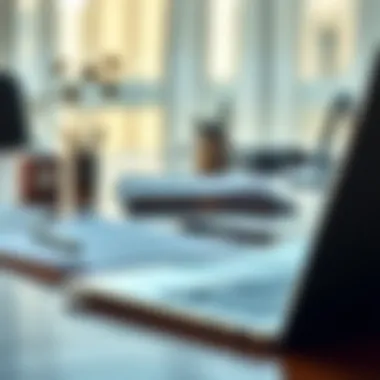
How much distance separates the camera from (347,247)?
2.68ft

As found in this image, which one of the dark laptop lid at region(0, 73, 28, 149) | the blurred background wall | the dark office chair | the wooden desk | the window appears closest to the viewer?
the wooden desk

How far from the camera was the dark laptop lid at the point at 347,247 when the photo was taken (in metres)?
0.80

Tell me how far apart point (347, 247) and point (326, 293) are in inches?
1.4

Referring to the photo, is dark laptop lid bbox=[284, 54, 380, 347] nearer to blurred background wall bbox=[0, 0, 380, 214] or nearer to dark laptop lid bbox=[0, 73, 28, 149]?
dark laptop lid bbox=[0, 73, 28, 149]

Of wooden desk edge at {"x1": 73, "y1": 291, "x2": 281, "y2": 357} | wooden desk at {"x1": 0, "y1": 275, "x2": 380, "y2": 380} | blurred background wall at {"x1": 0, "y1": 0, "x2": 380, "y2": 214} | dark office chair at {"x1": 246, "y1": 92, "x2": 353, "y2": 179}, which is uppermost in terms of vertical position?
wooden desk at {"x1": 0, "y1": 275, "x2": 380, "y2": 380}

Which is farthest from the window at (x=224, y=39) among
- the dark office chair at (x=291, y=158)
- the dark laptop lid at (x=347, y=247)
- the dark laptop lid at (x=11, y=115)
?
the dark laptop lid at (x=347, y=247)

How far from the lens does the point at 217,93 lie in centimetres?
470

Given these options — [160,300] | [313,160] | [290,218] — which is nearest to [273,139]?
[313,160]

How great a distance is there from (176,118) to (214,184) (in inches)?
100

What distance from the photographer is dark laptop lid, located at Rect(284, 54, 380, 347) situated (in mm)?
802

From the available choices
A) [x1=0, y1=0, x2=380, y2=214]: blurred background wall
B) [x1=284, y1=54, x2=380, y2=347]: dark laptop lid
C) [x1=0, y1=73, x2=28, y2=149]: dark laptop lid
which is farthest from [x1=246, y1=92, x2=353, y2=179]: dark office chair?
[x1=284, y1=54, x2=380, y2=347]: dark laptop lid

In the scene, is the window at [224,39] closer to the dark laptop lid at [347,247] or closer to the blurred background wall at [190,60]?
the blurred background wall at [190,60]

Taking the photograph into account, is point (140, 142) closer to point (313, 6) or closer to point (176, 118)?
point (176, 118)

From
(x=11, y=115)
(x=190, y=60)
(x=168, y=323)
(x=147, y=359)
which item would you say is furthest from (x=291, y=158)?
(x=147, y=359)
